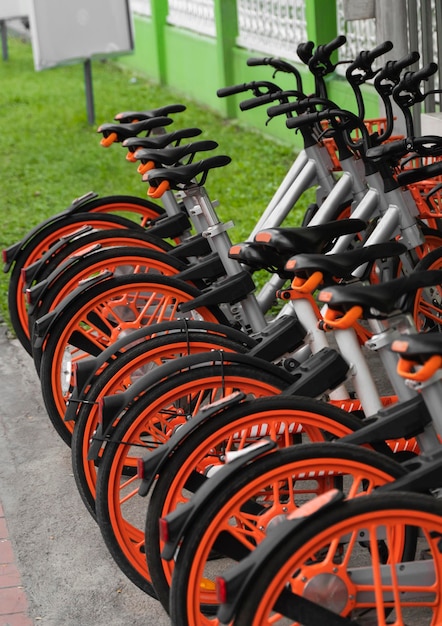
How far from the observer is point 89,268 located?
468 cm

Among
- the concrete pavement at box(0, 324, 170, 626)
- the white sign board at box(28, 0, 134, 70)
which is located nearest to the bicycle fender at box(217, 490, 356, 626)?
the concrete pavement at box(0, 324, 170, 626)

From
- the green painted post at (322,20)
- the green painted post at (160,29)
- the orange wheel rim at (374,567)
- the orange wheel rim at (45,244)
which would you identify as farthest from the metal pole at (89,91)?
the orange wheel rim at (374,567)

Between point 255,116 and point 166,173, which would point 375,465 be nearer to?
point 166,173

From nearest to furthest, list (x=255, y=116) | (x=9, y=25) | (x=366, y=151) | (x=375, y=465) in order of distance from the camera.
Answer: (x=375, y=465) < (x=366, y=151) < (x=255, y=116) < (x=9, y=25)

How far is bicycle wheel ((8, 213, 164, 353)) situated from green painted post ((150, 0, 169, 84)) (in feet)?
31.5

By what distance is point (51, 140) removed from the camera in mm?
12133

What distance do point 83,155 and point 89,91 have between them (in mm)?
1466

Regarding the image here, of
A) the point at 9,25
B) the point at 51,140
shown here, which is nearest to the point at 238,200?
the point at 51,140

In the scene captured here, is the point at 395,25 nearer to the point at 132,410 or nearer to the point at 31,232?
the point at 31,232

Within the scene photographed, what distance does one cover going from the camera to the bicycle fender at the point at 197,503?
2.77 m

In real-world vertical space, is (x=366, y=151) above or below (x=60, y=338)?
above

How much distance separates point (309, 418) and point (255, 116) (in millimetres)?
8785

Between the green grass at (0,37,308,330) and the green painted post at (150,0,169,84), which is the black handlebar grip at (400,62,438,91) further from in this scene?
the green painted post at (150,0,169,84)

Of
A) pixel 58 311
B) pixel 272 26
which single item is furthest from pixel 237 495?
pixel 272 26
